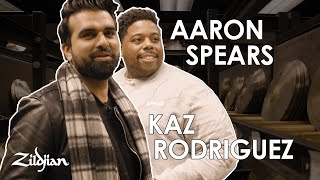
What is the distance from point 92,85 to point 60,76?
12 cm

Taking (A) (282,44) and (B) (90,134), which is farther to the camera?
(A) (282,44)

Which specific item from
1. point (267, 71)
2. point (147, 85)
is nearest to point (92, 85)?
point (147, 85)

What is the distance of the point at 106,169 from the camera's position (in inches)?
49.5

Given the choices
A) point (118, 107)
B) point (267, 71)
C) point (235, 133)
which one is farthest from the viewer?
point (267, 71)

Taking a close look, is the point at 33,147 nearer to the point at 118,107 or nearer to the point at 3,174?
the point at 3,174

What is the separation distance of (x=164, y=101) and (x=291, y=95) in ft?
1.65

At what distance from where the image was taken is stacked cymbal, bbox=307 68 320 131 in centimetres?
123

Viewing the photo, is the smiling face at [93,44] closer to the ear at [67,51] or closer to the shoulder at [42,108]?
the ear at [67,51]

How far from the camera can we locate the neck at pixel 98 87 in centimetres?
129

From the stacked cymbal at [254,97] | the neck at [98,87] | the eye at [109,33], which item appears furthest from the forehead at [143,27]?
the stacked cymbal at [254,97]

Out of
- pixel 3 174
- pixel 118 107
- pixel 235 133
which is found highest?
pixel 118 107

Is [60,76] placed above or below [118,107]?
above

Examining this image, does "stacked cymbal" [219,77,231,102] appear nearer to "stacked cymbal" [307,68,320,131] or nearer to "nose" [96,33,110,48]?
"stacked cymbal" [307,68,320,131]

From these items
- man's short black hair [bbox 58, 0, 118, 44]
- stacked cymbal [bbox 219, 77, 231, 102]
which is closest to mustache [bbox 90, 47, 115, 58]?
man's short black hair [bbox 58, 0, 118, 44]
